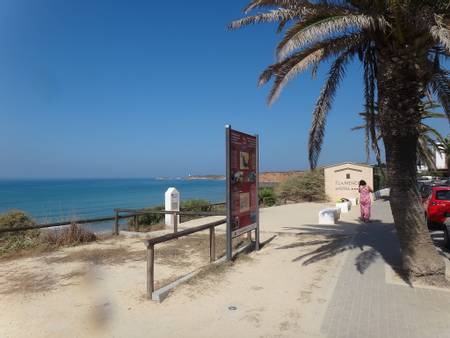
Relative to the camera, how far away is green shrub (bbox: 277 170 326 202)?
2608 cm

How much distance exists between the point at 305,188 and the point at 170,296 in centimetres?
2219

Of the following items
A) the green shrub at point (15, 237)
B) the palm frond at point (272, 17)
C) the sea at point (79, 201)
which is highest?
the palm frond at point (272, 17)

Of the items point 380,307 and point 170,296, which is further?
point 170,296

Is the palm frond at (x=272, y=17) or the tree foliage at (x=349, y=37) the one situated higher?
the palm frond at (x=272, y=17)

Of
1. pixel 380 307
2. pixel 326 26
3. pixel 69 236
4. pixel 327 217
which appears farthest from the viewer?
pixel 327 217

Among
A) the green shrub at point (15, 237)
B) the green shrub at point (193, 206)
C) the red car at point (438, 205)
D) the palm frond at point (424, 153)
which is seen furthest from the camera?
the palm frond at point (424, 153)

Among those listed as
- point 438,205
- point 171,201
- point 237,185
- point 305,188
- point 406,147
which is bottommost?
point 438,205

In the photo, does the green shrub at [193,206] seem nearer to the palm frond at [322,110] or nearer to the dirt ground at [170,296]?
the dirt ground at [170,296]

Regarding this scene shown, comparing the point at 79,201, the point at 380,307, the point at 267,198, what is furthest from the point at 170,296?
the point at 79,201

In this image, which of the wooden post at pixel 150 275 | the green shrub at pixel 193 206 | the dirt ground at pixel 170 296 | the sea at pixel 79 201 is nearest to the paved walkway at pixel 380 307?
the dirt ground at pixel 170 296

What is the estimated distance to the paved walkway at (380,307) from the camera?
4.11m

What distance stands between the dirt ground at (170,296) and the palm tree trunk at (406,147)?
4.65 feet

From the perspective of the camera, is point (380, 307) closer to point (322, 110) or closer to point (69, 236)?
point (322, 110)

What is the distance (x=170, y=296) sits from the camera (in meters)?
5.32
